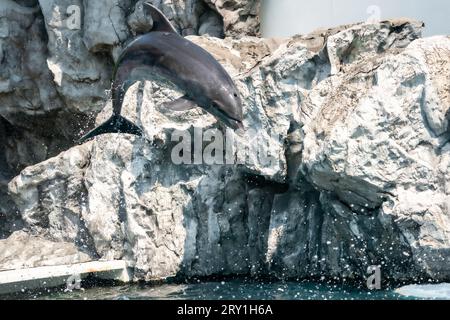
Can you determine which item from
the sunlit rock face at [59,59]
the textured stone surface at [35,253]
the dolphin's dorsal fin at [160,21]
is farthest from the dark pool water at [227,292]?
the sunlit rock face at [59,59]

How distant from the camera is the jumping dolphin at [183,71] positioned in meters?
5.58

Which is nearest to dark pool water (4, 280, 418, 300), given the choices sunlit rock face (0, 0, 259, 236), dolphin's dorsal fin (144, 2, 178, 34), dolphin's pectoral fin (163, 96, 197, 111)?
dolphin's pectoral fin (163, 96, 197, 111)

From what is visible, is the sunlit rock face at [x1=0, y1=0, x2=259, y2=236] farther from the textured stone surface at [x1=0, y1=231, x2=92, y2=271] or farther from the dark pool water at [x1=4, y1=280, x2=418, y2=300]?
the dark pool water at [x1=4, y1=280, x2=418, y2=300]

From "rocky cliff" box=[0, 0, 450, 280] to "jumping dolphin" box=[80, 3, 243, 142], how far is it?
11.5 inches

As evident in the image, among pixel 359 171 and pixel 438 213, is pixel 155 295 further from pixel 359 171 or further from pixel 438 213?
pixel 438 213

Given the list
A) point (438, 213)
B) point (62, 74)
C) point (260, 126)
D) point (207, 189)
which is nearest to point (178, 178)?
point (207, 189)

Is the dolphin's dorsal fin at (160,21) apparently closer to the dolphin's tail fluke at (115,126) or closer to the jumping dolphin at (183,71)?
the jumping dolphin at (183,71)

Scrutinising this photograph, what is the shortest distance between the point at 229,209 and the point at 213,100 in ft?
7.49

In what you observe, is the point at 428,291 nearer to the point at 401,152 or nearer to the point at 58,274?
the point at 401,152

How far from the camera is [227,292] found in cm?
662

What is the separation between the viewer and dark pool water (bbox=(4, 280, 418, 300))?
243 inches

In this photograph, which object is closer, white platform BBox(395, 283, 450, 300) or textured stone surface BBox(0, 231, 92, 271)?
white platform BBox(395, 283, 450, 300)

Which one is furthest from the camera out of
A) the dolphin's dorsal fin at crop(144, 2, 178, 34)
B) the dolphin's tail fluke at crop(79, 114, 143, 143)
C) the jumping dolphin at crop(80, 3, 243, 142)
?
the dolphin's tail fluke at crop(79, 114, 143, 143)

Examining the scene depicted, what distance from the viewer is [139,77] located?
661cm
